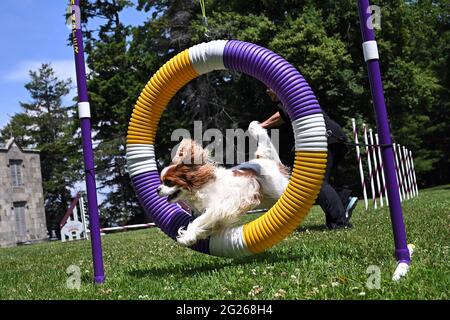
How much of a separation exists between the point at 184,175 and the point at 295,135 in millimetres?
1069

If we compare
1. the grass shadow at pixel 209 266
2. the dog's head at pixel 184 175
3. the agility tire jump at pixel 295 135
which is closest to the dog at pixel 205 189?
the dog's head at pixel 184 175

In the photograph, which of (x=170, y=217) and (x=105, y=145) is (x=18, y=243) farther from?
(x=170, y=217)

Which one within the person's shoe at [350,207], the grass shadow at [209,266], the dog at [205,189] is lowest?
the grass shadow at [209,266]

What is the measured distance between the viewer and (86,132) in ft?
15.2

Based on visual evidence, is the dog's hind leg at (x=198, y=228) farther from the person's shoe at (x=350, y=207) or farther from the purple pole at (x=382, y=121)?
the person's shoe at (x=350, y=207)

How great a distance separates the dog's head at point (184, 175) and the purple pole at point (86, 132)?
0.61m

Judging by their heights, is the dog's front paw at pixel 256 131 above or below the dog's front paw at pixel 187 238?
above

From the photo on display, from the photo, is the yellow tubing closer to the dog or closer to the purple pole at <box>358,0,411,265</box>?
the dog

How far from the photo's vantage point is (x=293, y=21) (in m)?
24.4

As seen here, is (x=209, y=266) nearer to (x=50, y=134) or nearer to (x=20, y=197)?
(x=20, y=197)

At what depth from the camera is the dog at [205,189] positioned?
15.0 feet

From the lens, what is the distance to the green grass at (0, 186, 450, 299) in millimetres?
3344

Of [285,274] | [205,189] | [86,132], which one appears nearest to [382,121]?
[285,274]
